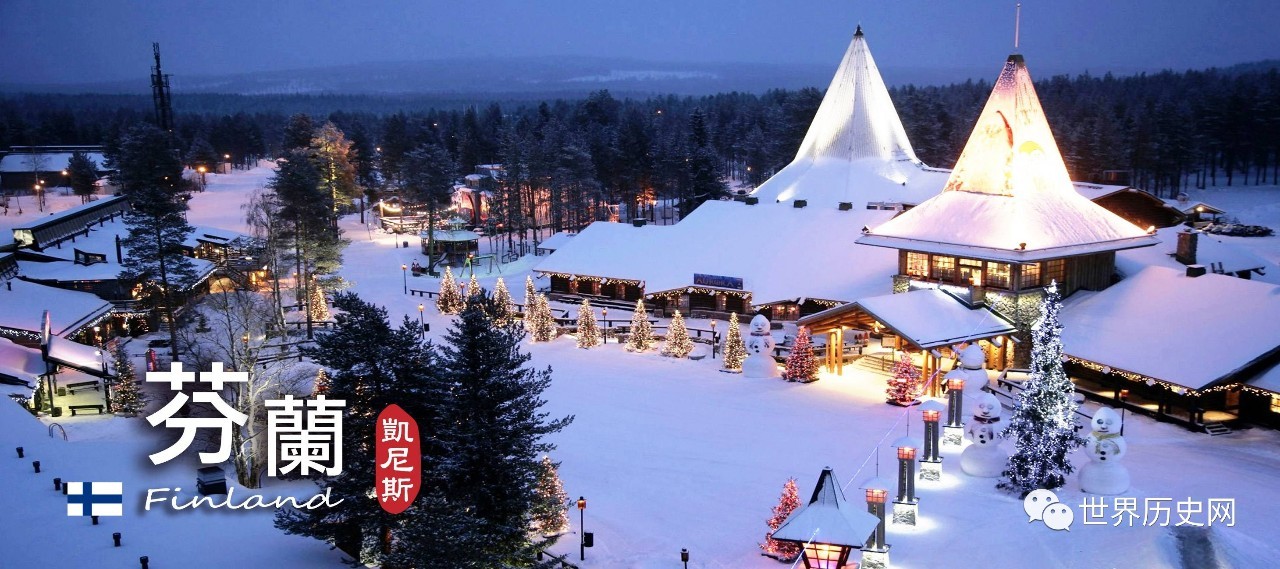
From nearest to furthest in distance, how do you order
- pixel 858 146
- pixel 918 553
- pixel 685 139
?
pixel 918 553 → pixel 858 146 → pixel 685 139

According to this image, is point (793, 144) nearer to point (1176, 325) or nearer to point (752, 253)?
point (752, 253)

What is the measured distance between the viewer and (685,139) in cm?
8456

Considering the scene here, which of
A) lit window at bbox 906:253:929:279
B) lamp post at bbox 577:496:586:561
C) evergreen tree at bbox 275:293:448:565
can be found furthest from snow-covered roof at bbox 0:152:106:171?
evergreen tree at bbox 275:293:448:565

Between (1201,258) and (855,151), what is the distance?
57.2ft

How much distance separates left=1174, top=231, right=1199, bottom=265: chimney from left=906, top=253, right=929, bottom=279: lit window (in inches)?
389

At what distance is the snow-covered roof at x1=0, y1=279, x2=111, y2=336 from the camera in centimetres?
3584

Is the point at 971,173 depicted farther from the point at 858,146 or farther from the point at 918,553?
the point at 918,553

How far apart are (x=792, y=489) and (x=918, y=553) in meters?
2.76

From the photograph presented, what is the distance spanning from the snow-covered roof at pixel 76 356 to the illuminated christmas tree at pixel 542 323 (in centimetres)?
1505

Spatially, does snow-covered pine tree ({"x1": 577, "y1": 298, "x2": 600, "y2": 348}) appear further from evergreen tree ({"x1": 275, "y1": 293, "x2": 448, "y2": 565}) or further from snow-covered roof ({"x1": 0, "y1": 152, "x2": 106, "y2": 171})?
snow-covered roof ({"x1": 0, "y1": 152, "x2": 106, "y2": 171})

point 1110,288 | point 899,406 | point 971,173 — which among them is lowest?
point 899,406

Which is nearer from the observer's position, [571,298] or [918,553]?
[918,553]

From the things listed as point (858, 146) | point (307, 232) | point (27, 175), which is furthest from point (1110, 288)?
point (27, 175)

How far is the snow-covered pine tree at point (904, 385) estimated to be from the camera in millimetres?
28828
